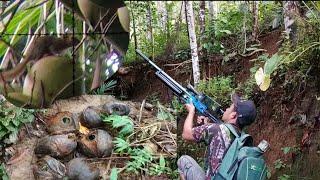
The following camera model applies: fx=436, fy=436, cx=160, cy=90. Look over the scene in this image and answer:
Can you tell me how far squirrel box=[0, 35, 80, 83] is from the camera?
5.43 metres

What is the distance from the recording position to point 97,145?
5.89 m

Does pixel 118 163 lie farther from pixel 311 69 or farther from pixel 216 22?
pixel 216 22

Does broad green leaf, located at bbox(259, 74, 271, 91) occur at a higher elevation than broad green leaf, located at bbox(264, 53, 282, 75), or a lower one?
lower

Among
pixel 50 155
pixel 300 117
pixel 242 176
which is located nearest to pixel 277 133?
pixel 300 117

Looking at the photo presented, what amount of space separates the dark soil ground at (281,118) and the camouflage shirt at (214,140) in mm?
1461

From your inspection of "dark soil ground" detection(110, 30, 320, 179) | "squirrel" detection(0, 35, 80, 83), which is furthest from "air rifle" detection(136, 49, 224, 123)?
"squirrel" detection(0, 35, 80, 83)

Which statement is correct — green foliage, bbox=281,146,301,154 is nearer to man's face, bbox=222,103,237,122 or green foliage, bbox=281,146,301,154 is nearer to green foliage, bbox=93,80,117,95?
man's face, bbox=222,103,237,122

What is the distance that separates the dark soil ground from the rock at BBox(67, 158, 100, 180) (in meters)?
1.41

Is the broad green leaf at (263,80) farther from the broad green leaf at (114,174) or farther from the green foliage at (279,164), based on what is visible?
the broad green leaf at (114,174)

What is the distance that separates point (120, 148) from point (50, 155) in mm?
926

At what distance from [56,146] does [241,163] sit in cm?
299

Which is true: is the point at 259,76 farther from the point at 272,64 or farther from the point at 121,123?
the point at 121,123
